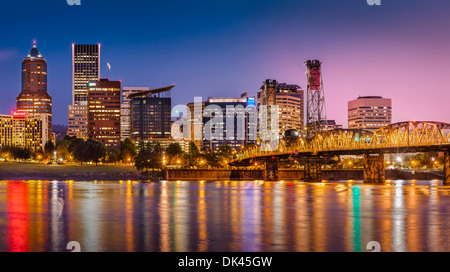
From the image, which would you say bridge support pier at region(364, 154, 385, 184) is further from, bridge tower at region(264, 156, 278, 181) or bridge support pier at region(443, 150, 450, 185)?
bridge tower at region(264, 156, 278, 181)

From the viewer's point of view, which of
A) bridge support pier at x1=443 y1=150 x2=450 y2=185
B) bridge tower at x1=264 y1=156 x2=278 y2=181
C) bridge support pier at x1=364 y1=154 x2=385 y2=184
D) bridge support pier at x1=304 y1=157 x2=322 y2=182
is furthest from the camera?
bridge tower at x1=264 y1=156 x2=278 y2=181

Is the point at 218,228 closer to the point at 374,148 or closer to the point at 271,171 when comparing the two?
the point at 374,148

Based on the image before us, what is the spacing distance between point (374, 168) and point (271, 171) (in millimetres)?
52026

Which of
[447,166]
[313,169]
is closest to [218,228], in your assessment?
[447,166]

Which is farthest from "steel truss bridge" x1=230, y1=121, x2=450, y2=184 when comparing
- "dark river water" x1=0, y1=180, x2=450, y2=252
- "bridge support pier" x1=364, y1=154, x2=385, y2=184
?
"dark river water" x1=0, y1=180, x2=450, y2=252

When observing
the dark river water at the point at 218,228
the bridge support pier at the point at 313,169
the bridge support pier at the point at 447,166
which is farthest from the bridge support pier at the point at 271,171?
the dark river water at the point at 218,228

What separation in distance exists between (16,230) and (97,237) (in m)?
6.37

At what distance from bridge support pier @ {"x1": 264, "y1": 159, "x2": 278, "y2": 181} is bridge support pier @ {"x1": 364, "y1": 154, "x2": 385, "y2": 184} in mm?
46755

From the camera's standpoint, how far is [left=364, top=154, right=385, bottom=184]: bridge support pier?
13388 cm

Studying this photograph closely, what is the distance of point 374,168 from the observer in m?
135

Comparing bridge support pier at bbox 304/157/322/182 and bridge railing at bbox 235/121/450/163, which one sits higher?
bridge railing at bbox 235/121/450/163
